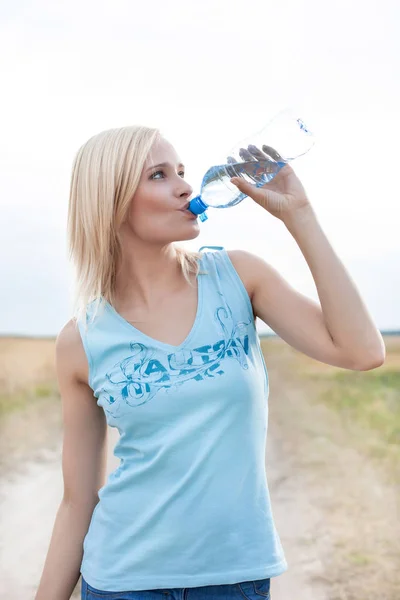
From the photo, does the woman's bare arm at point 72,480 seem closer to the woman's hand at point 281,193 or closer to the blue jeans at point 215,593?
the blue jeans at point 215,593

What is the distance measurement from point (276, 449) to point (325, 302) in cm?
366

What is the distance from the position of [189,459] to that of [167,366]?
179mm

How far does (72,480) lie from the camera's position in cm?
167

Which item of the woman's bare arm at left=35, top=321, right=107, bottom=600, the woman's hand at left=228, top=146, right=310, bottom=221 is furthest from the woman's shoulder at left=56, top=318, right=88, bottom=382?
the woman's hand at left=228, top=146, right=310, bottom=221

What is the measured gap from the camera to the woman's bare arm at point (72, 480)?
64.8 inches

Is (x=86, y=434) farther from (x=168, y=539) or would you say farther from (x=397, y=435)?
(x=397, y=435)

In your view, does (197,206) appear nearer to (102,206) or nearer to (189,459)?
(102,206)

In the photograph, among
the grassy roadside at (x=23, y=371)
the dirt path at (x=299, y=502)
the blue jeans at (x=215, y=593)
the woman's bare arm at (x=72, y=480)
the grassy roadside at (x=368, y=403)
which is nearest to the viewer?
the blue jeans at (x=215, y=593)

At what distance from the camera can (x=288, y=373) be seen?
5.16 metres

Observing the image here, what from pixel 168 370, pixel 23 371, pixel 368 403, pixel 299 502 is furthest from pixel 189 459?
pixel 23 371

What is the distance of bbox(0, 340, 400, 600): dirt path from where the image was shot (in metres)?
4.04

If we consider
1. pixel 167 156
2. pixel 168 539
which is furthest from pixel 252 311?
pixel 168 539

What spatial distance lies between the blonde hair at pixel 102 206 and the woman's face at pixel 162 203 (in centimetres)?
2

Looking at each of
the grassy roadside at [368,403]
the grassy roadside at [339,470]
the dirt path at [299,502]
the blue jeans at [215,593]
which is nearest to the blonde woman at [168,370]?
the blue jeans at [215,593]
